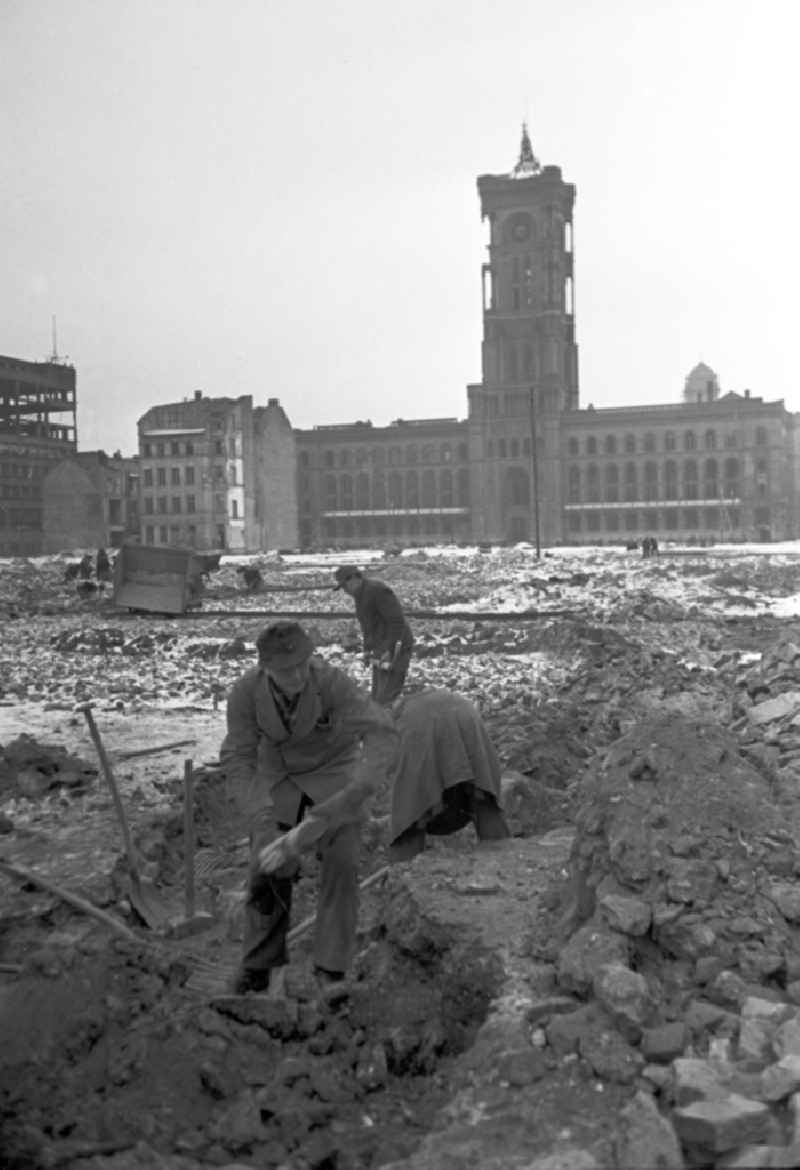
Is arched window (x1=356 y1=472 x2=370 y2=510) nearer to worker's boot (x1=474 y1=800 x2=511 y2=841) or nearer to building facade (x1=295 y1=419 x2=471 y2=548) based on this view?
building facade (x1=295 y1=419 x2=471 y2=548)

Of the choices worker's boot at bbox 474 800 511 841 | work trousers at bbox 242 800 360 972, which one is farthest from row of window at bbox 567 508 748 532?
work trousers at bbox 242 800 360 972

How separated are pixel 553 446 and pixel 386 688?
78.2 meters

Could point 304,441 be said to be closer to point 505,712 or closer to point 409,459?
point 409,459

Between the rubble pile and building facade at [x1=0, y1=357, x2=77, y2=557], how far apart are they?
63.8 meters

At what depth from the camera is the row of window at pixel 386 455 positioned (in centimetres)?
9044

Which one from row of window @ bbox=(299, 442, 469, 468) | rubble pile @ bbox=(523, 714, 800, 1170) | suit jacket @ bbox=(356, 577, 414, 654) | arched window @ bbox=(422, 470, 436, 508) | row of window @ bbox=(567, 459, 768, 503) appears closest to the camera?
rubble pile @ bbox=(523, 714, 800, 1170)

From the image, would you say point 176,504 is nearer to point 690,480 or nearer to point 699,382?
point 690,480

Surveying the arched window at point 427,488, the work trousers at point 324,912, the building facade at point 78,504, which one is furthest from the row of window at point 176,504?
the work trousers at point 324,912

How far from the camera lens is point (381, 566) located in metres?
39.6

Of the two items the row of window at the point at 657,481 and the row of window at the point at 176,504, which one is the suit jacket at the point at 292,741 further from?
the row of window at the point at 657,481

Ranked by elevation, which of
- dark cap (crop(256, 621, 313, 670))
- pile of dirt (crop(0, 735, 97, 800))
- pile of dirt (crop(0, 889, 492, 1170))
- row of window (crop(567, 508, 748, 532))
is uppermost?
row of window (crop(567, 508, 748, 532))

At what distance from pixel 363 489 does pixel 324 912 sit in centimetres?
8754

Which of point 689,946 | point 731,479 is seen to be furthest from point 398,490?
point 689,946

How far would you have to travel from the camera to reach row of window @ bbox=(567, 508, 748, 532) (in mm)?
82062
